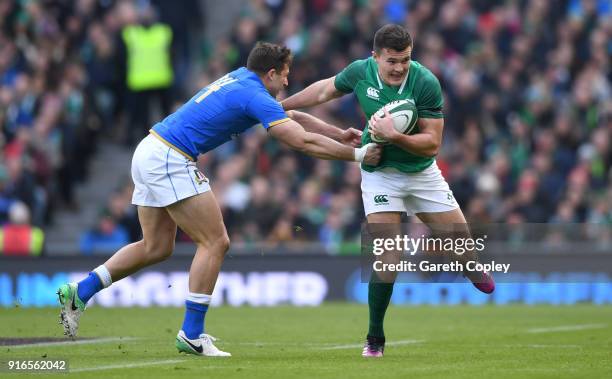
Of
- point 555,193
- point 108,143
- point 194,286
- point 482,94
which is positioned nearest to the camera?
point 194,286

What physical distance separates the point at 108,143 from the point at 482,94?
23.1ft

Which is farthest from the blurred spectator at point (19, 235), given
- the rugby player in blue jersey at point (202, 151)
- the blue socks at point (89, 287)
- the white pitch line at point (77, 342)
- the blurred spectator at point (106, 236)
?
the rugby player in blue jersey at point (202, 151)

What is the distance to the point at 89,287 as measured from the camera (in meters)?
11.6

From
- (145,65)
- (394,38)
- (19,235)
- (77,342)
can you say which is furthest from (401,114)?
(145,65)

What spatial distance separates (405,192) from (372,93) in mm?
887

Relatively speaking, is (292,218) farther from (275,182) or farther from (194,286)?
(194,286)

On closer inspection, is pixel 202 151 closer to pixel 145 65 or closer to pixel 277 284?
pixel 277 284

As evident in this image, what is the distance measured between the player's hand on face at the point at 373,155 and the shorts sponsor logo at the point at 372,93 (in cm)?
48

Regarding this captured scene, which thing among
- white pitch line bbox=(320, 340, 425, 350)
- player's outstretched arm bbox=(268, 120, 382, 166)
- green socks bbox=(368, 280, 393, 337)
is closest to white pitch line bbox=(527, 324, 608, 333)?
white pitch line bbox=(320, 340, 425, 350)

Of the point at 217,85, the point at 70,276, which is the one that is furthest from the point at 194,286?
the point at 70,276

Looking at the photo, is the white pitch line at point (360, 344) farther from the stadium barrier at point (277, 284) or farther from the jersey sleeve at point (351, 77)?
the stadium barrier at point (277, 284)

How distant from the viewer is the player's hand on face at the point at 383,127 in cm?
1109

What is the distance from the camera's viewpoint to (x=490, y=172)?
896 inches

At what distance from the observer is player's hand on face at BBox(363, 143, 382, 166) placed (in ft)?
36.9
